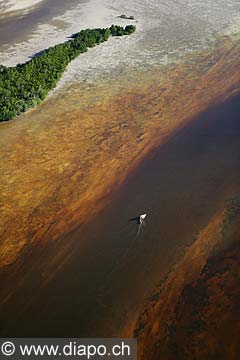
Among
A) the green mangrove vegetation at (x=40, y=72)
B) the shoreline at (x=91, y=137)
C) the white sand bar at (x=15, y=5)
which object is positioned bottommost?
the shoreline at (x=91, y=137)

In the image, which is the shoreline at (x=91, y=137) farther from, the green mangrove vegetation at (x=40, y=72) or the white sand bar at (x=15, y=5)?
the white sand bar at (x=15, y=5)

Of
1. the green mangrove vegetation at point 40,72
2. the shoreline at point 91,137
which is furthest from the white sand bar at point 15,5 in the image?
the shoreline at point 91,137

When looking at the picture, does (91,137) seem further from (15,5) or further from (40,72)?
(15,5)

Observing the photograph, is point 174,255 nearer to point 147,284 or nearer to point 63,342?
point 147,284

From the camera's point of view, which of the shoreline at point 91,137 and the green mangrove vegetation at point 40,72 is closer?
the shoreline at point 91,137

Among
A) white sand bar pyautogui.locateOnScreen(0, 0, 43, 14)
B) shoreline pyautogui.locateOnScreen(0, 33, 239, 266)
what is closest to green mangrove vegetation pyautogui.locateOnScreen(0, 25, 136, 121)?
shoreline pyautogui.locateOnScreen(0, 33, 239, 266)

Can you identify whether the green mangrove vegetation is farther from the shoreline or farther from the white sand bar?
the white sand bar

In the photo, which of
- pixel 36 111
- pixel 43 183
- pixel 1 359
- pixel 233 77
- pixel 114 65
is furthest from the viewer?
Result: pixel 114 65

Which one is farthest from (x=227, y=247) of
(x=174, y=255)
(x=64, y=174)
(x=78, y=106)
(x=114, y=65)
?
(x=114, y=65)
